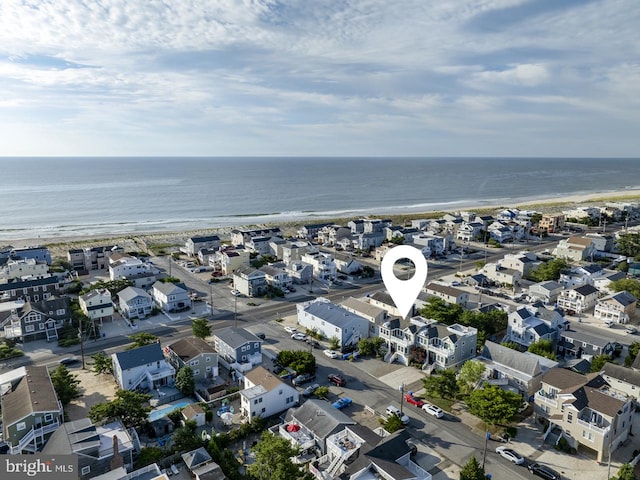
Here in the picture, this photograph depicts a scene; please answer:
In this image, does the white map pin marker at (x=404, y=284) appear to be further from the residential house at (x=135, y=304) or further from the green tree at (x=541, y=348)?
the residential house at (x=135, y=304)

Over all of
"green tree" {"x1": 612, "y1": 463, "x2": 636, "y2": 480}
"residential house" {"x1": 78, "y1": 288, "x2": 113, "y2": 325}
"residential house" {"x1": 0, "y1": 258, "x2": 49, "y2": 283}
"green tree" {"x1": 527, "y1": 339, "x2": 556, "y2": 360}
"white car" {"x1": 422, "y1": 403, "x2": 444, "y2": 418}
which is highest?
"residential house" {"x1": 0, "y1": 258, "x2": 49, "y2": 283}

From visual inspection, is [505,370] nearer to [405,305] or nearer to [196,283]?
[405,305]

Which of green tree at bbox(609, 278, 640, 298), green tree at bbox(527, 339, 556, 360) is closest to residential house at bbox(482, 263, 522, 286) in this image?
green tree at bbox(609, 278, 640, 298)

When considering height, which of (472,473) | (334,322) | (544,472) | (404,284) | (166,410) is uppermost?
(404,284)

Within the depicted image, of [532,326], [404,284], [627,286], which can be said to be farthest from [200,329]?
[627,286]

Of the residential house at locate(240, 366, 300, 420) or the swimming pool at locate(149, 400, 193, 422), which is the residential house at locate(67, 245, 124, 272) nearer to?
the swimming pool at locate(149, 400, 193, 422)

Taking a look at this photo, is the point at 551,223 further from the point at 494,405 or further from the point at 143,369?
the point at 143,369

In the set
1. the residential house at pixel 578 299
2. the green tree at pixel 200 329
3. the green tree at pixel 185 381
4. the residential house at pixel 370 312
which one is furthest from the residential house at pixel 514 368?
the green tree at pixel 200 329
